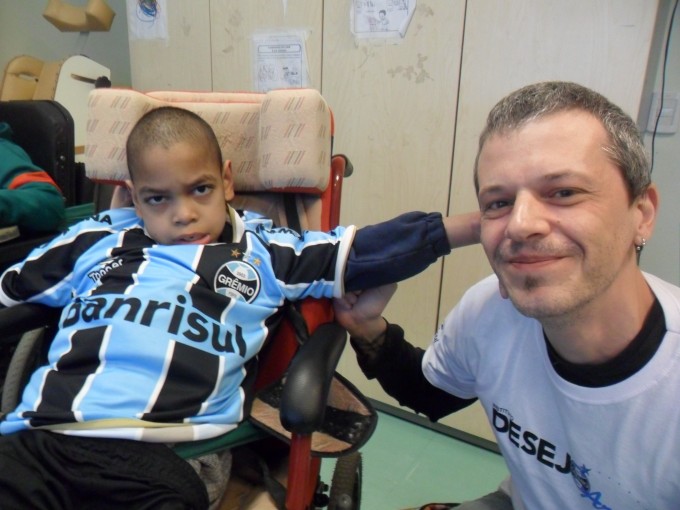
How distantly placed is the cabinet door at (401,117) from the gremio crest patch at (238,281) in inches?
34.3

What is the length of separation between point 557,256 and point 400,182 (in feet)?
3.74

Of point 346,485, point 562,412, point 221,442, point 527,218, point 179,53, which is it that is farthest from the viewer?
point 179,53

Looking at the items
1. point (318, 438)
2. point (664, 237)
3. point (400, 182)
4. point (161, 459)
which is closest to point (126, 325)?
point (161, 459)

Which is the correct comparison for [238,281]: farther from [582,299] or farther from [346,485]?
[582,299]

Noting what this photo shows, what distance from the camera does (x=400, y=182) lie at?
1.72 meters

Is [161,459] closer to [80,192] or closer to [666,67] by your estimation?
[80,192]

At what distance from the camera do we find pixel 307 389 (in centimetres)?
68

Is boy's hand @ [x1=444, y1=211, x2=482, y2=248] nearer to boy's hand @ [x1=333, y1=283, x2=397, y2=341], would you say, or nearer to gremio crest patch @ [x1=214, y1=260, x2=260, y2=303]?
boy's hand @ [x1=333, y1=283, x2=397, y2=341]

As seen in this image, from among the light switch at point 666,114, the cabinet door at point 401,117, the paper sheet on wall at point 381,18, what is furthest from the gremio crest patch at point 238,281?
the light switch at point 666,114

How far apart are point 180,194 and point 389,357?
0.52 metres

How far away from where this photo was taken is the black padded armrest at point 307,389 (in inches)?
26.1

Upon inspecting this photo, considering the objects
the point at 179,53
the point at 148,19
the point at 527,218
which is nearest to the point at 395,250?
the point at 527,218

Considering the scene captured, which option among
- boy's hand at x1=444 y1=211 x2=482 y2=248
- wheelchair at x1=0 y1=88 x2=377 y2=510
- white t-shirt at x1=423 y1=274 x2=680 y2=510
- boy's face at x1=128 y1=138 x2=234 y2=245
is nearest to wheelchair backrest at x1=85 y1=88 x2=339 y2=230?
wheelchair at x1=0 y1=88 x2=377 y2=510

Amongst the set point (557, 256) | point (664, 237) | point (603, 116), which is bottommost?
point (664, 237)
